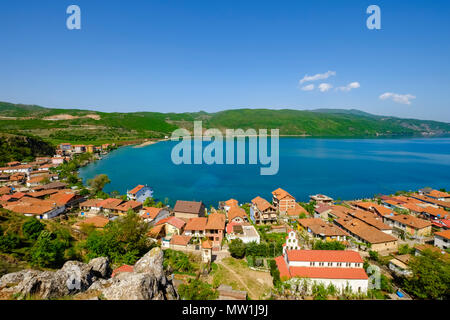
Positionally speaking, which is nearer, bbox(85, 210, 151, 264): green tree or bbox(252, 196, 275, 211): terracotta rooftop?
bbox(85, 210, 151, 264): green tree

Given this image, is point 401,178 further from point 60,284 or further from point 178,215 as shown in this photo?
point 60,284

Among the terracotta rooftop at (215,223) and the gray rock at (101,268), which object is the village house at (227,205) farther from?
the gray rock at (101,268)

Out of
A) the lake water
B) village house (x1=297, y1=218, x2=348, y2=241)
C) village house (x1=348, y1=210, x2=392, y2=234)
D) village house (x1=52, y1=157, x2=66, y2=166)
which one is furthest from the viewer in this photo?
village house (x1=52, y1=157, x2=66, y2=166)

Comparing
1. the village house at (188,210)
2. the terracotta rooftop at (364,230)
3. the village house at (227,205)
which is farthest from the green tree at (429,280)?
the village house at (188,210)

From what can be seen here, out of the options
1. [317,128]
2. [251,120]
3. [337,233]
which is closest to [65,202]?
[337,233]

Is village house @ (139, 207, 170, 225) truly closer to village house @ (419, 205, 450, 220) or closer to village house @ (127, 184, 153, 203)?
village house @ (127, 184, 153, 203)

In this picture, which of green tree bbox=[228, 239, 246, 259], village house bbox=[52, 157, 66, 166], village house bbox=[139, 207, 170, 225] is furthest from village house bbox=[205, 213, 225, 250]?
village house bbox=[52, 157, 66, 166]
